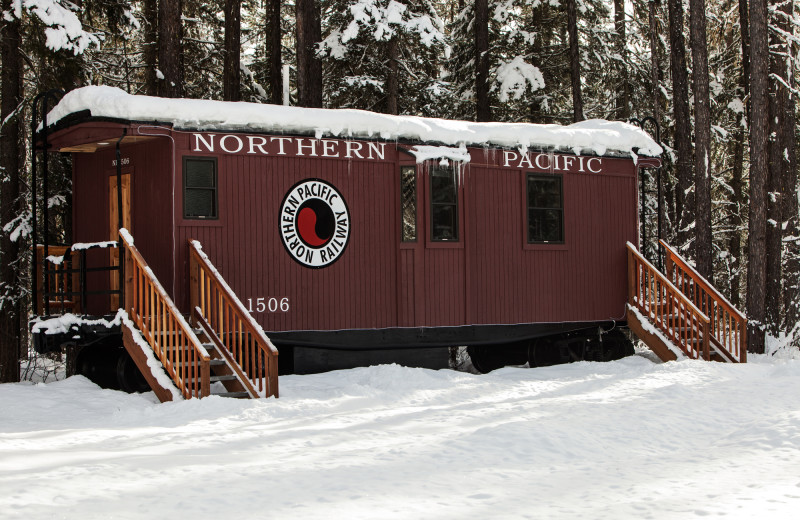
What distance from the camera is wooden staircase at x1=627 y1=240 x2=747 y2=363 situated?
1280 cm

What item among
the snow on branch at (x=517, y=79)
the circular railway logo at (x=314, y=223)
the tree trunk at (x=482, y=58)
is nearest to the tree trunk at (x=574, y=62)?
the snow on branch at (x=517, y=79)

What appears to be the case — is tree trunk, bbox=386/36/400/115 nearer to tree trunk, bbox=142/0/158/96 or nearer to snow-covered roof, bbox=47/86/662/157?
tree trunk, bbox=142/0/158/96

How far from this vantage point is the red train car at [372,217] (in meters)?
11.0

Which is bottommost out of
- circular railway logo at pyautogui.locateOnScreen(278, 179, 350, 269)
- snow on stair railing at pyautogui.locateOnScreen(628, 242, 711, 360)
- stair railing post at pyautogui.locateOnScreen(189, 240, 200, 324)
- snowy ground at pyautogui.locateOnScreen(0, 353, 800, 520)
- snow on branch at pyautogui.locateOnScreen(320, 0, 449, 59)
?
snowy ground at pyautogui.locateOnScreen(0, 353, 800, 520)

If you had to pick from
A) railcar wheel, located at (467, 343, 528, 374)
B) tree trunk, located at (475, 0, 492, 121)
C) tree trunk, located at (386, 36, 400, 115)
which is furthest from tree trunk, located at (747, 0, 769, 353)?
tree trunk, located at (386, 36, 400, 115)

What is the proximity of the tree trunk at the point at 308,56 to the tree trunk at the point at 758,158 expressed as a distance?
27.6 ft

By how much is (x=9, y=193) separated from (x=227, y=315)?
5.68 m

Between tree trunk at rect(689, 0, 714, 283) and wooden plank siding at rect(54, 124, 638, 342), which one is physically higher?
tree trunk at rect(689, 0, 714, 283)

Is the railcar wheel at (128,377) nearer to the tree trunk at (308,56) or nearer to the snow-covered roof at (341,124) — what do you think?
the snow-covered roof at (341,124)

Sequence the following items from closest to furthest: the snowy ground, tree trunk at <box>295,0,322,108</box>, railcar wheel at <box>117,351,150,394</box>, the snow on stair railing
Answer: the snowy ground, railcar wheel at <box>117,351,150,394</box>, the snow on stair railing, tree trunk at <box>295,0,322,108</box>

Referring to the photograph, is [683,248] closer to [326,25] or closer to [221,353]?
[326,25]

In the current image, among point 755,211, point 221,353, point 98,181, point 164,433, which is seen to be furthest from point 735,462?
point 755,211

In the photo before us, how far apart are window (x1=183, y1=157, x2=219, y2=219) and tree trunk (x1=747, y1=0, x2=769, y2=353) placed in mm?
9994

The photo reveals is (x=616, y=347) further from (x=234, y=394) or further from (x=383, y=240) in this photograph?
(x=234, y=394)
